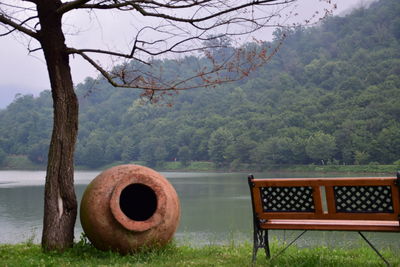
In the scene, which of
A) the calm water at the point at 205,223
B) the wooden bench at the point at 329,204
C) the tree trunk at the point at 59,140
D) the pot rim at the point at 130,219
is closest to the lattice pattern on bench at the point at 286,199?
the wooden bench at the point at 329,204

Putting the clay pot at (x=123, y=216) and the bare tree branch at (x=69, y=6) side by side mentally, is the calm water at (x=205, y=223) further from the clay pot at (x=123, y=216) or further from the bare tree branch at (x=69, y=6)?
the bare tree branch at (x=69, y=6)

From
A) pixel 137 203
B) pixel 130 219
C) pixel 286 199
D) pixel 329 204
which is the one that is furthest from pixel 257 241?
pixel 137 203

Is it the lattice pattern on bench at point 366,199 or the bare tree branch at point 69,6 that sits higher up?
the bare tree branch at point 69,6

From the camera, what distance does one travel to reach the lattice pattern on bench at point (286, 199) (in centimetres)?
446

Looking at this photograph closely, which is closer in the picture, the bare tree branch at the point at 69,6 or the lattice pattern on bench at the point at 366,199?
the lattice pattern on bench at the point at 366,199

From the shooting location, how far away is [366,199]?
13.8ft

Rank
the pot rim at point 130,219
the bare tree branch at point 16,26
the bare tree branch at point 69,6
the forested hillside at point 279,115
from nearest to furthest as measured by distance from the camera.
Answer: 1. the pot rim at point 130,219
2. the bare tree branch at point 69,6
3. the bare tree branch at point 16,26
4. the forested hillside at point 279,115

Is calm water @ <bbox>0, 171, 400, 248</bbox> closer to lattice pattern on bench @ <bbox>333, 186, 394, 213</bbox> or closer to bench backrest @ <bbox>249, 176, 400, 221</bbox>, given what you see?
bench backrest @ <bbox>249, 176, 400, 221</bbox>

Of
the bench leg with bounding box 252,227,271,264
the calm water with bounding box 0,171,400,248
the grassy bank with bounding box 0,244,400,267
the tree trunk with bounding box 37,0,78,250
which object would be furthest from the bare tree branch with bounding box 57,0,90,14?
the calm water with bounding box 0,171,400,248

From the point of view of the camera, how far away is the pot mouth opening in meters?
6.90

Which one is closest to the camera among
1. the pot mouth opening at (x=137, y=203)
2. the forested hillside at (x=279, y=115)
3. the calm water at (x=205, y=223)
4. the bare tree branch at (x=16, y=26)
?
the bare tree branch at (x=16, y=26)

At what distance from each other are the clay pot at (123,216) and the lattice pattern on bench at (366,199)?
2049 mm

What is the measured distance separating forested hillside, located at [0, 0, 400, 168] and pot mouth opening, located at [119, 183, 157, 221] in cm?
4167

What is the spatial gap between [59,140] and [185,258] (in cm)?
209
